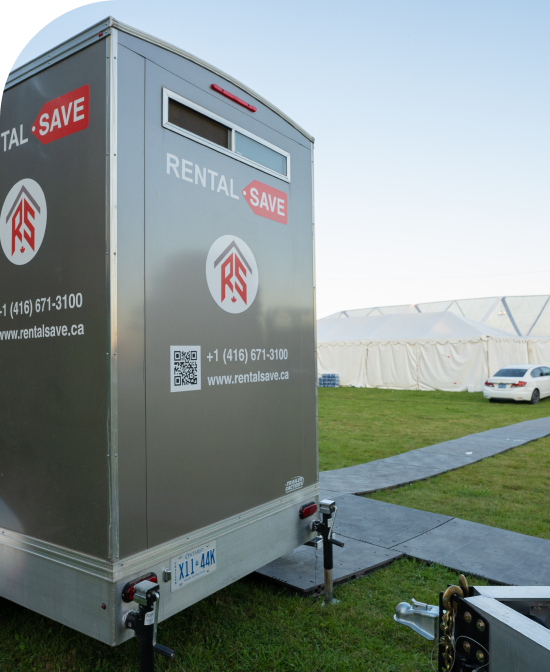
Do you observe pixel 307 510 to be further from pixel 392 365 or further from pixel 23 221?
pixel 392 365

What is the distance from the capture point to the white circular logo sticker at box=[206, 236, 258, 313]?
2914 mm

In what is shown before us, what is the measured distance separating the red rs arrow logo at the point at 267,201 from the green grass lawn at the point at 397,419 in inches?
199

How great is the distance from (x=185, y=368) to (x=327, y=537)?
1734 millimetres

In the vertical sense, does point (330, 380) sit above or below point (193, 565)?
below

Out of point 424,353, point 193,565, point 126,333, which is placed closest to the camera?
point 126,333

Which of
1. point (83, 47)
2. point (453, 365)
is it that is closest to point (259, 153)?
point (83, 47)

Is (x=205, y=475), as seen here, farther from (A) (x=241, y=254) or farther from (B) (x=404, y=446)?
(B) (x=404, y=446)

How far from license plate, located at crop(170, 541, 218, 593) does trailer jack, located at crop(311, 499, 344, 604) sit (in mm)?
1013

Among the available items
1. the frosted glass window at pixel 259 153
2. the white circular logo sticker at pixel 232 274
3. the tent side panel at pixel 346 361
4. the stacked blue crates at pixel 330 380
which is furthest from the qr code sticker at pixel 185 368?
the stacked blue crates at pixel 330 380

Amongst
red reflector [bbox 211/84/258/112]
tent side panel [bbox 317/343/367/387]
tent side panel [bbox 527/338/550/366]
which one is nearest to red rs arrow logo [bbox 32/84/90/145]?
red reflector [bbox 211/84/258/112]

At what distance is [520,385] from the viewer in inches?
677

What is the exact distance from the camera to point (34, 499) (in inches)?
103

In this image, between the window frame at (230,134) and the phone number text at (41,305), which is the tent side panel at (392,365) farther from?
the phone number text at (41,305)

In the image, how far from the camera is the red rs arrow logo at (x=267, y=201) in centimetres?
322
